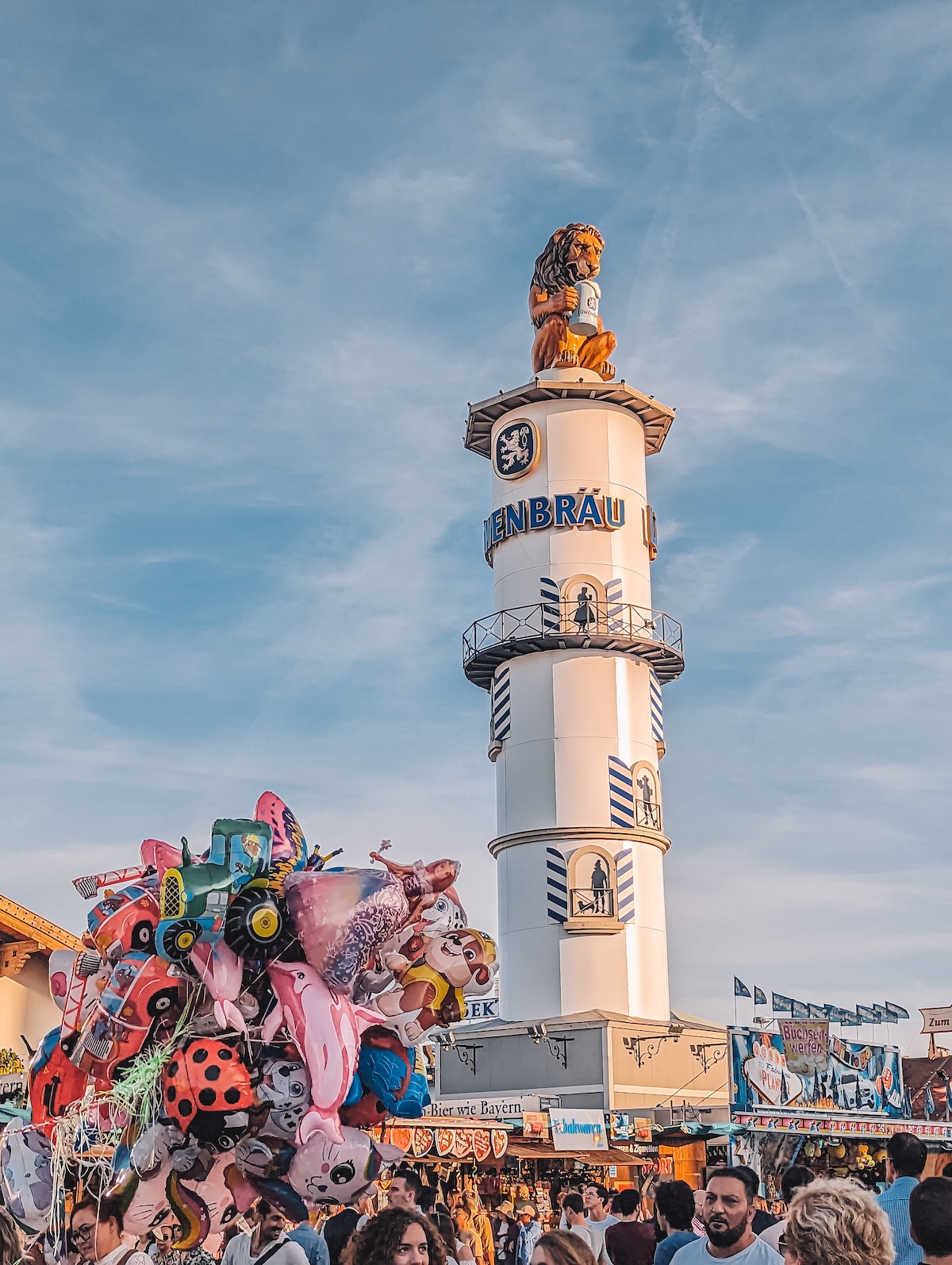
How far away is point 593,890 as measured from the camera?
3647 cm

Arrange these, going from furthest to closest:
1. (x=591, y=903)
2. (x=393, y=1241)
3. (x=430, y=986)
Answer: (x=591, y=903)
(x=430, y=986)
(x=393, y=1241)

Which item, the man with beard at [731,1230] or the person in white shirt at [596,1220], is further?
the person in white shirt at [596,1220]

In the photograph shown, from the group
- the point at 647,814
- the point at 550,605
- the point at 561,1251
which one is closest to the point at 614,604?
the point at 550,605

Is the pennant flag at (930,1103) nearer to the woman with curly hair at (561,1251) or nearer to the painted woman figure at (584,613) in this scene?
the painted woman figure at (584,613)

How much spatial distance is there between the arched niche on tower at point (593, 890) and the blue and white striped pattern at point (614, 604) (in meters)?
5.76

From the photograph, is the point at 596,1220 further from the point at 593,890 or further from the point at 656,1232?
the point at 593,890

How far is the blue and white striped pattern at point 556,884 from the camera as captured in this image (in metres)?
36.5

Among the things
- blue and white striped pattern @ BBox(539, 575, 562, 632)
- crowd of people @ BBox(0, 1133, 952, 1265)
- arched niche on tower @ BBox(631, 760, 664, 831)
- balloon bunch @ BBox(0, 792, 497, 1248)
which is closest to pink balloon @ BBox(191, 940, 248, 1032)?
balloon bunch @ BBox(0, 792, 497, 1248)

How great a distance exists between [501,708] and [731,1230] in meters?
31.9

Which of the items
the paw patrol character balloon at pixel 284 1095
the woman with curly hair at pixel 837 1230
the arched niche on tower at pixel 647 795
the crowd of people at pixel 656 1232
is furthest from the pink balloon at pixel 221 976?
the arched niche on tower at pixel 647 795

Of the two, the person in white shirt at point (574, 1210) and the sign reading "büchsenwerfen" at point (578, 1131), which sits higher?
the sign reading "büchsenwerfen" at point (578, 1131)

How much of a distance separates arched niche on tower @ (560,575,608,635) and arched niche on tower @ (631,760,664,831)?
3.84 metres

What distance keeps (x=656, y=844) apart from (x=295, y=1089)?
27.3m

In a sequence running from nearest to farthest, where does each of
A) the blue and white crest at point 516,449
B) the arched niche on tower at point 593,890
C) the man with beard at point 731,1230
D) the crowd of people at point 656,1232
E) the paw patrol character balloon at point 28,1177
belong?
the crowd of people at point 656,1232 → the man with beard at point 731,1230 → the paw patrol character balloon at point 28,1177 → the arched niche on tower at point 593,890 → the blue and white crest at point 516,449
